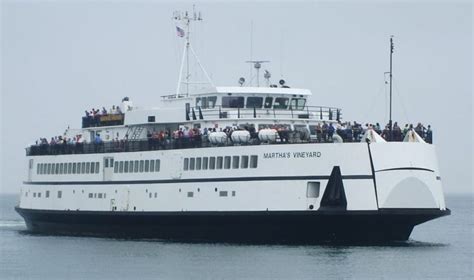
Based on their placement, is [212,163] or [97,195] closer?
[212,163]

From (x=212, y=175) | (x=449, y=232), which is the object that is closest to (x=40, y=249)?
(x=212, y=175)

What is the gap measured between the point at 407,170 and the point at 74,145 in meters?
18.9

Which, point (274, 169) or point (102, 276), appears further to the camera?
point (274, 169)

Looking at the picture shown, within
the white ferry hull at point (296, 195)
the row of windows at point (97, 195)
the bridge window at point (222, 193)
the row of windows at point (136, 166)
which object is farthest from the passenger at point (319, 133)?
the row of windows at point (97, 195)

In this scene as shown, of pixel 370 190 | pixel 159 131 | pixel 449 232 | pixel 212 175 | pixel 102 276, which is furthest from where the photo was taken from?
pixel 449 232

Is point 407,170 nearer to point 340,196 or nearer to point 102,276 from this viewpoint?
point 340,196

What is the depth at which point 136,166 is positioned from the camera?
56.7 metres

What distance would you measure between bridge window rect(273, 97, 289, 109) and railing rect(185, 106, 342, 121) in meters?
0.34

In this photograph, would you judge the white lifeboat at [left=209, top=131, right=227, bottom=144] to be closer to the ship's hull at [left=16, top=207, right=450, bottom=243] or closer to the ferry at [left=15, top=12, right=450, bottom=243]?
the ferry at [left=15, top=12, right=450, bottom=243]

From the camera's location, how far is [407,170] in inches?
1912

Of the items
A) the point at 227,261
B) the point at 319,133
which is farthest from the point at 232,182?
the point at 227,261

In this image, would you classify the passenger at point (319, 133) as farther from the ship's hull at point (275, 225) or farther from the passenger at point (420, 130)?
the passenger at point (420, 130)

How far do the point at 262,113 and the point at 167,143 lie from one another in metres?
4.28

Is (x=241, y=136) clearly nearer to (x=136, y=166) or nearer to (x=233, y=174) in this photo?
(x=233, y=174)
